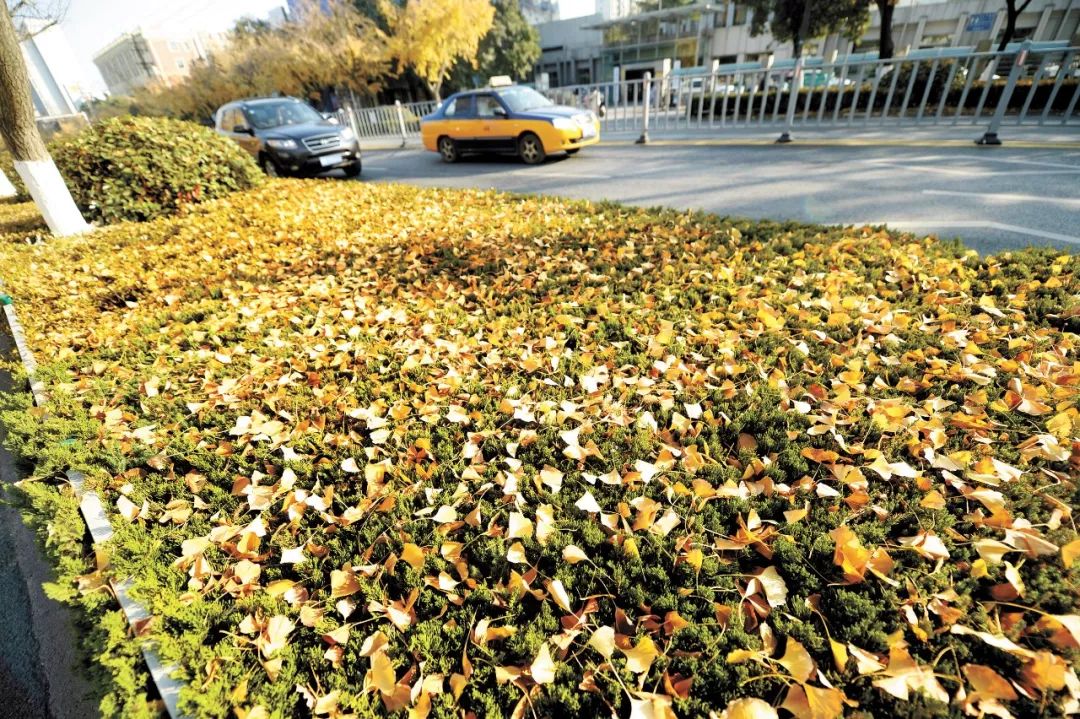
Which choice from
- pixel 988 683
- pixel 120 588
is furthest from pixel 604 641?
pixel 120 588

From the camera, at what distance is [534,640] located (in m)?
1.51

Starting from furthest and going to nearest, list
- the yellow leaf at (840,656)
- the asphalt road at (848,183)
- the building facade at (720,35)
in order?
the building facade at (720,35) → the asphalt road at (848,183) → the yellow leaf at (840,656)

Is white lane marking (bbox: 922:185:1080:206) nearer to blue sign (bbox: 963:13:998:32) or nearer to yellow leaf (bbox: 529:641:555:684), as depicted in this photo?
yellow leaf (bbox: 529:641:555:684)

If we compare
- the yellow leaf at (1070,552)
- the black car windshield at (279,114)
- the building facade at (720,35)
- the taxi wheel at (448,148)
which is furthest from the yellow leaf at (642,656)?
the building facade at (720,35)

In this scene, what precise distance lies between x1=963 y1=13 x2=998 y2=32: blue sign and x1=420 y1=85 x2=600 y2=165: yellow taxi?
116ft

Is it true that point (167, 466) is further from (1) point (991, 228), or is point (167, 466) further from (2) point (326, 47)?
(2) point (326, 47)

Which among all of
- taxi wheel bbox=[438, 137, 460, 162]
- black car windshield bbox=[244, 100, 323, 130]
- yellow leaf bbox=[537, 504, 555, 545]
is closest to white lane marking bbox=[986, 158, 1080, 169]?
yellow leaf bbox=[537, 504, 555, 545]

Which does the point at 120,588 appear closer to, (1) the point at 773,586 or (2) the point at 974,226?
(1) the point at 773,586

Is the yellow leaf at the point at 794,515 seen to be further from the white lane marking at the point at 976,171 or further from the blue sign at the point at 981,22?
the blue sign at the point at 981,22

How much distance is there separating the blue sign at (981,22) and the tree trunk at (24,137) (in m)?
43.9

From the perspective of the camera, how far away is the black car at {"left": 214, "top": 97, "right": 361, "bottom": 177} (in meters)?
9.30

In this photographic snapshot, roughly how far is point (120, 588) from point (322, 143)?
9764mm

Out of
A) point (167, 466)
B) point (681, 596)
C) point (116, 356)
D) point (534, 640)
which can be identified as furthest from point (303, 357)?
point (681, 596)

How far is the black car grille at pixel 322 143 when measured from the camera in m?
9.26
